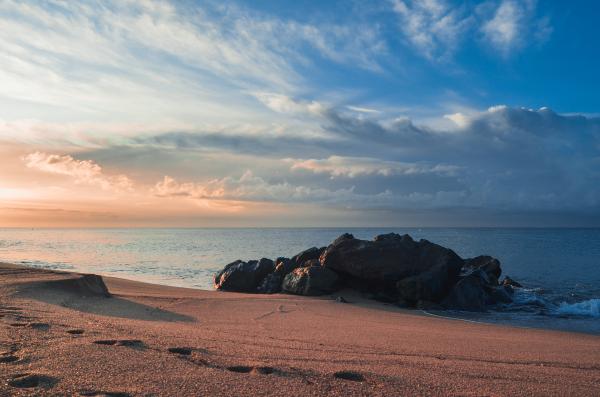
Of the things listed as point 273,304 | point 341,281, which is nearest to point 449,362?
point 273,304

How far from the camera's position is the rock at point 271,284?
81.8 feet

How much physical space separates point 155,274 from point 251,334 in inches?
1028

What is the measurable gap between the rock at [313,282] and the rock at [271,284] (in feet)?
4.14

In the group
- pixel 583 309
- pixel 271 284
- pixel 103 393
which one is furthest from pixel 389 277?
pixel 103 393

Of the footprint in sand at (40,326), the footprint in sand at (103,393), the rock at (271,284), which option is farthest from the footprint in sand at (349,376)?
the rock at (271,284)

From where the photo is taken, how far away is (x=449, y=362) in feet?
25.4

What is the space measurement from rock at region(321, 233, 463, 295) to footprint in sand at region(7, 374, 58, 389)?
19.3m

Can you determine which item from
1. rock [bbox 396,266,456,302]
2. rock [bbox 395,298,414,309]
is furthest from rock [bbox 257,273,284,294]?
rock [bbox 396,266,456,302]

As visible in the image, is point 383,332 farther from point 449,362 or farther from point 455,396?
point 455,396

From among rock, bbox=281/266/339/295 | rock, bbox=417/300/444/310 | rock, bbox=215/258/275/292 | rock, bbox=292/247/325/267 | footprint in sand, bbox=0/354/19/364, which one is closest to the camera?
footprint in sand, bbox=0/354/19/364

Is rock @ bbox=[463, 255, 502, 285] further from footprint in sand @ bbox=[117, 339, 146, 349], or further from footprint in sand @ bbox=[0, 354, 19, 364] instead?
footprint in sand @ bbox=[0, 354, 19, 364]

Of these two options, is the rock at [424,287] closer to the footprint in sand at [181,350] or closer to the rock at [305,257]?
the rock at [305,257]

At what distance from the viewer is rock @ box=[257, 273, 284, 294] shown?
2494 centimetres

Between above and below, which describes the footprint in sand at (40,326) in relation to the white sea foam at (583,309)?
above
